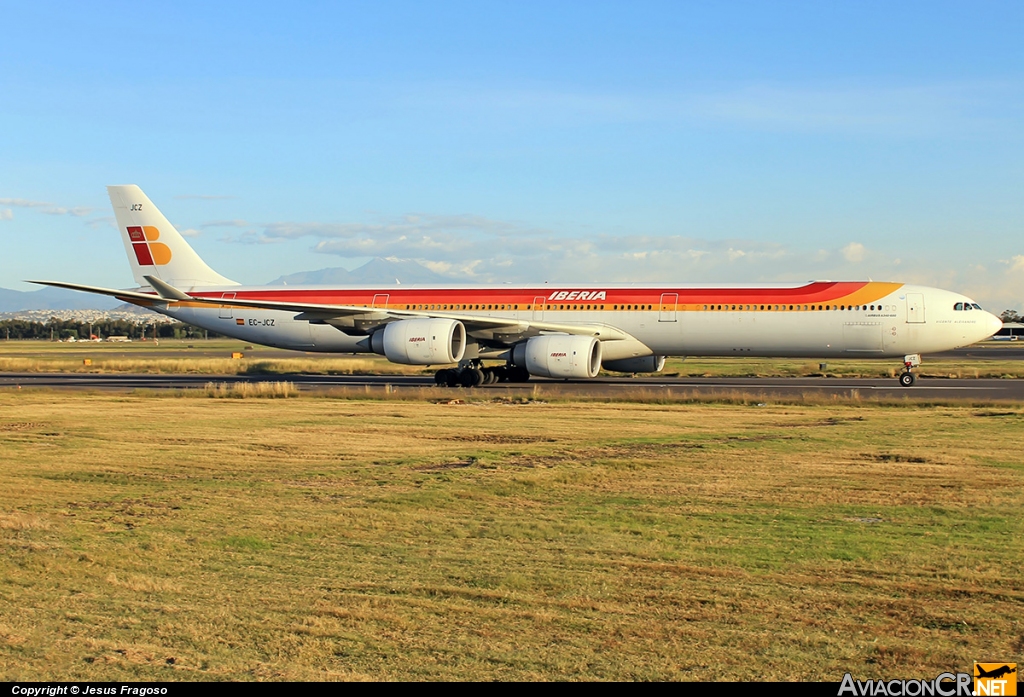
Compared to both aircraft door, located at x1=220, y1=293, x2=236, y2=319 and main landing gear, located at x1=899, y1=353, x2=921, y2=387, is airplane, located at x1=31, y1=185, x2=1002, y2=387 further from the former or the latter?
aircraft door, located at x1=220, y1=293, x2=236, y2=319

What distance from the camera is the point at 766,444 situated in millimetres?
15305

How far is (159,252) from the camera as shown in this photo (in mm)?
37906

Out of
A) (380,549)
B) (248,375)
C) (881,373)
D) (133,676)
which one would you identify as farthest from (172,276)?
(133,676)

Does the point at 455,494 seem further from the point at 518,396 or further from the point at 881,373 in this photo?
the point at 881,373

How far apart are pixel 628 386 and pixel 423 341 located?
6.87m

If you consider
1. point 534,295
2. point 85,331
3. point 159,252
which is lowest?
point 85,331

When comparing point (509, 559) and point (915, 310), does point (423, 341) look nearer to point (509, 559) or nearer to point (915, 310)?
point (915, 310)

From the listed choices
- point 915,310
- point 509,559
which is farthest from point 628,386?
point 509,559

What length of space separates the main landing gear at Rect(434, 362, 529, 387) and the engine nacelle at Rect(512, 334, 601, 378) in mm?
2672

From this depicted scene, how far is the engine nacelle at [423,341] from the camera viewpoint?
96.7 feet

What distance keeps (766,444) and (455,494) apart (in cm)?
651

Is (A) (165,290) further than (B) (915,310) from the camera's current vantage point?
Yes

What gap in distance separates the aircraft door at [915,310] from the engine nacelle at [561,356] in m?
9.55

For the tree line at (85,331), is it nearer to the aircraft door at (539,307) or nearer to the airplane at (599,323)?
the airplane at (599,323)
